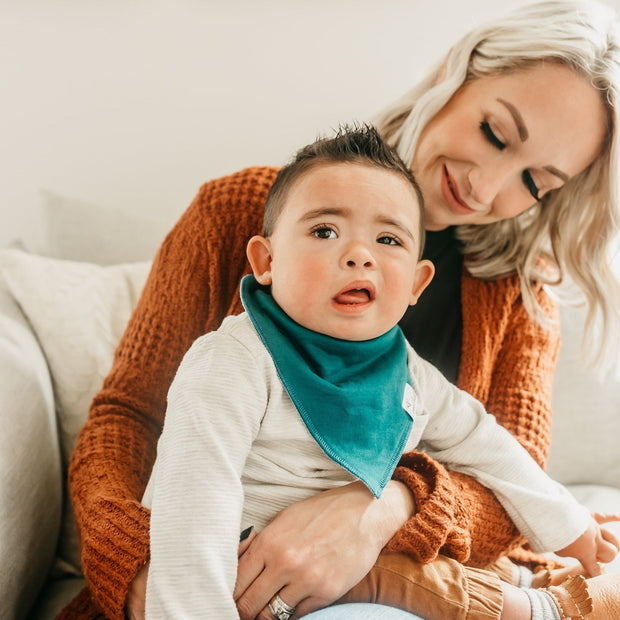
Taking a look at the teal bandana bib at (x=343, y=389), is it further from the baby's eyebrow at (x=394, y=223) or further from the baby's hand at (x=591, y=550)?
the baby's hand at (x=591, y=550)

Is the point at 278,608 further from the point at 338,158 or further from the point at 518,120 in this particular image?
the point at 518,120

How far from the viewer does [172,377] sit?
1084 mm

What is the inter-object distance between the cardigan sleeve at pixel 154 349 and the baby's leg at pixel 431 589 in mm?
341

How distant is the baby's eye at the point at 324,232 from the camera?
0.83 metres

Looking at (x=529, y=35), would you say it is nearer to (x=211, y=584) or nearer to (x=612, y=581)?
(x=612, y=581)

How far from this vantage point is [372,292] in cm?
83

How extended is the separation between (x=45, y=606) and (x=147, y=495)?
1.50 feet

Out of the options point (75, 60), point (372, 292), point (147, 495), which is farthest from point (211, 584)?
point (75, 60)

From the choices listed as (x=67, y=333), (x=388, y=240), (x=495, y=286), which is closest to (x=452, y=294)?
(x=495, y=286)

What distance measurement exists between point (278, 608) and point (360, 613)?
0.11m

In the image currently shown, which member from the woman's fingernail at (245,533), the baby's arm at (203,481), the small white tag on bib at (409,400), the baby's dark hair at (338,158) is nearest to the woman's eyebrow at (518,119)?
the baby's dark hair at (338,158)

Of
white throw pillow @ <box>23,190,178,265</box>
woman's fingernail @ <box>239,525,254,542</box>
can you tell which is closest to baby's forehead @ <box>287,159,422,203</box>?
woman's fingernail @ <box>239,525,254,542</box>

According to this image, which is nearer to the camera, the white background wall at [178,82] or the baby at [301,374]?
the baby at [301,374]

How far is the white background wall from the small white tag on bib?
109 centimetres
